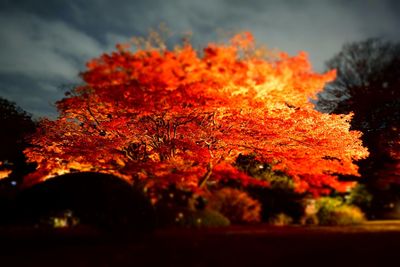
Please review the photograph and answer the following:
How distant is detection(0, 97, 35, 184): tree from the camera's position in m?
26.5

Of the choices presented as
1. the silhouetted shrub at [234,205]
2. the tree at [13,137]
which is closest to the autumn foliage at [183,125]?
the silhouetted shrub at [234,205]

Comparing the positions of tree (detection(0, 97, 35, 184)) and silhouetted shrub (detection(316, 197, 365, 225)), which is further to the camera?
tree (detection(0, 97, 35, 184))

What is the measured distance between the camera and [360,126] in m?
22.3

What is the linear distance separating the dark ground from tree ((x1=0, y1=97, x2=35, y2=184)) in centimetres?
1539

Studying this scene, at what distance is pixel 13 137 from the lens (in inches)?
1152

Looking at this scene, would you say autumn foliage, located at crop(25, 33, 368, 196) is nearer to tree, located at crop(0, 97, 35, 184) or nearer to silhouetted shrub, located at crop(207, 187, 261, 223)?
silhouetted shrub, located at crop(207, 187, 261, 223)

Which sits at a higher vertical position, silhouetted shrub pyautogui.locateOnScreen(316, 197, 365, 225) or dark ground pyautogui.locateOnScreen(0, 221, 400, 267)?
silhouetted shrub pyautogui.locateOnScreen(316, 197, 365, 225)

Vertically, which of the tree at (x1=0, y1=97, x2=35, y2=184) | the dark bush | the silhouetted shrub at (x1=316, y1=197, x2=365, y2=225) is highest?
the tree at (x1=0, y1=97, x2=35, y2=184)

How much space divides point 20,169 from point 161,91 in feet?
70.1

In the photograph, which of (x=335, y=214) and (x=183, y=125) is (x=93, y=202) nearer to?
(x=183, y=125)

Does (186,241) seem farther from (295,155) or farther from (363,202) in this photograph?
(363,202)

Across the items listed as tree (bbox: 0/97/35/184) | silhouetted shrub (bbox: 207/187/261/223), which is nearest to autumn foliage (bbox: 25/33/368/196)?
silhouetted shrub (bbox: 207/187/261/223)

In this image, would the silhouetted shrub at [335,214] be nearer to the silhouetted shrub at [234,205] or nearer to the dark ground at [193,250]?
the silhouetted shrub at [234,205]

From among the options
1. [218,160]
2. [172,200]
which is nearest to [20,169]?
[172,200]
